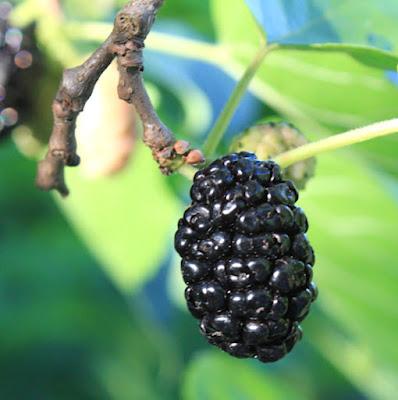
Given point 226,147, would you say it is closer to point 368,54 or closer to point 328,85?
point 328,85

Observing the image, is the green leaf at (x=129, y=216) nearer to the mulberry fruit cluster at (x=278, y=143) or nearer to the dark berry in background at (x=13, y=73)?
the dark berry in background at (x=13, y=73)

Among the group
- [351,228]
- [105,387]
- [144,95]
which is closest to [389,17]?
[144,95]

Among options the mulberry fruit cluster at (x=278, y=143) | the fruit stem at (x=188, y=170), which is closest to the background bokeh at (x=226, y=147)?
the mulberry fruit cluster at (x=278, y=143)

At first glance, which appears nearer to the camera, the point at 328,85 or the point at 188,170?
the point at 188,170

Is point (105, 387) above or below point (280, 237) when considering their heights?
below

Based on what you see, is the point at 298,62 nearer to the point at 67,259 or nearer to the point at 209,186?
the point at 209,186

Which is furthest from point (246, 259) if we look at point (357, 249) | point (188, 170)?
point (357, 249)
